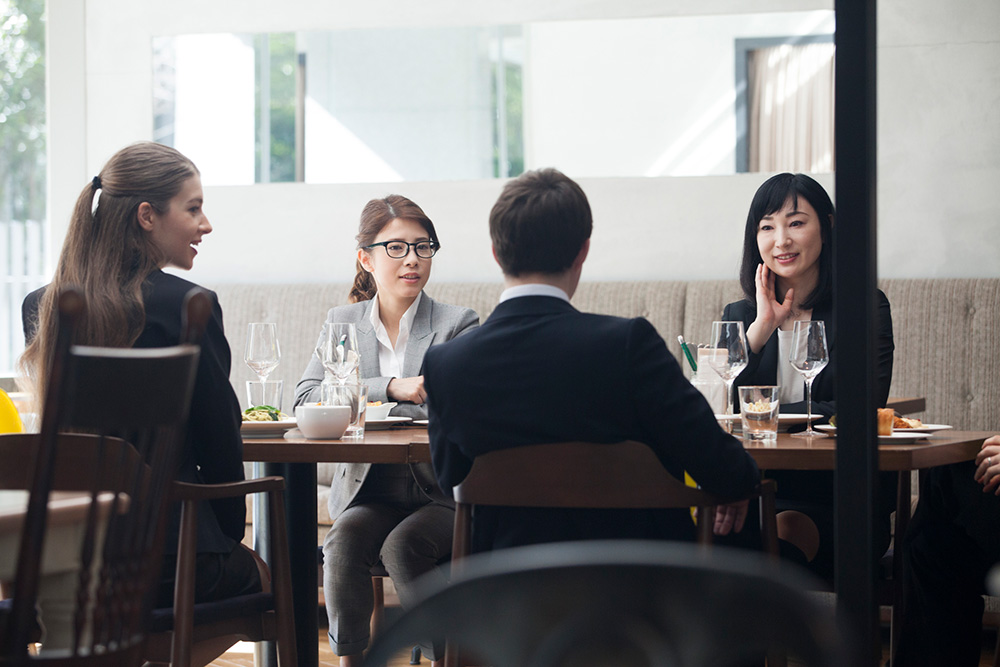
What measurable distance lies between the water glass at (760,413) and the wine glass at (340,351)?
2.81 feet

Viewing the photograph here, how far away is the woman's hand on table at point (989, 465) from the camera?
1964 mm

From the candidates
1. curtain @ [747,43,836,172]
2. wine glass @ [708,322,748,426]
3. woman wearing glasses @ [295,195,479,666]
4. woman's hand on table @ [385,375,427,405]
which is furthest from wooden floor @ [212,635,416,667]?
curtain @ [747,43,836,172]

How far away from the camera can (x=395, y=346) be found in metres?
2.90

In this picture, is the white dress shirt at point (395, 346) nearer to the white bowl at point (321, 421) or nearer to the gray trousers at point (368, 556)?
the gray trousers at point (368, 556)

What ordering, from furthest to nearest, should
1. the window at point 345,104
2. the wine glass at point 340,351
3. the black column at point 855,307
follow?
the window at point 345,104
the wine glass at point 340,351
the black column at point 855,307

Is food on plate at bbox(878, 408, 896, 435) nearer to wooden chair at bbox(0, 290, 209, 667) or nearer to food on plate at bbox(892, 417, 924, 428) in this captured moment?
food on plate at bbox(892, 417, 924, 428)

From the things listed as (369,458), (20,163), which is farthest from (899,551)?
(20,163)

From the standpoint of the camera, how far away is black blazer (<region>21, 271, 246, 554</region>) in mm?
1805

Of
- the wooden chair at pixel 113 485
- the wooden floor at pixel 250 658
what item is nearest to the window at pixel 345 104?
the wooden floor at pixel 250 658

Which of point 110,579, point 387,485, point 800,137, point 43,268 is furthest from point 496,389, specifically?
point 43,268

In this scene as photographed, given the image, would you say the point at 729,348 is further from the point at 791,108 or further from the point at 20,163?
the point at 20,163

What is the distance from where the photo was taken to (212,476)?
183 centimetres

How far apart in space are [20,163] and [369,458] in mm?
3835

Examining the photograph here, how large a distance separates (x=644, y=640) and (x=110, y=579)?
36.3 inches
